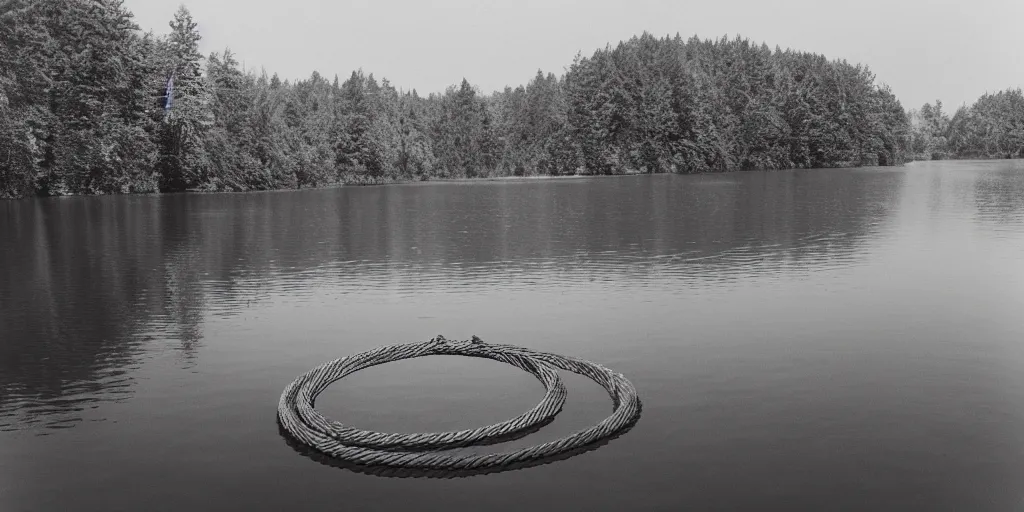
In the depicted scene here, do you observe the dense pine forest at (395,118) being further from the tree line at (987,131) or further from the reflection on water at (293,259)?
the reflection on water at (293,259)

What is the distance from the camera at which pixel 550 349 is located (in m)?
12.9

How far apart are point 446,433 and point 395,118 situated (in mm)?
109237

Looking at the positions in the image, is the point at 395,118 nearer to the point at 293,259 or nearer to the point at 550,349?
the point at 293,259

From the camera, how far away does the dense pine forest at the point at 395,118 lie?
63.7 metres

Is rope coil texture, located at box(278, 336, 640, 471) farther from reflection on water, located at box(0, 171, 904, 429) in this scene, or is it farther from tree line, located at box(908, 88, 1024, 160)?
tree line, located at box(908, 88, 1024, 160)

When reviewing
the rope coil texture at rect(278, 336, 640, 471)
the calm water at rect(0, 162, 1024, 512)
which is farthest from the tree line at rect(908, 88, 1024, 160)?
the rope coil texture at rect(278, 336, 640, 471)

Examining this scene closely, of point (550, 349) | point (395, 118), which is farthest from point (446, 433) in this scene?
point (395, 118)

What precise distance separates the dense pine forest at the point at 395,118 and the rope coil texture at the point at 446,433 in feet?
171

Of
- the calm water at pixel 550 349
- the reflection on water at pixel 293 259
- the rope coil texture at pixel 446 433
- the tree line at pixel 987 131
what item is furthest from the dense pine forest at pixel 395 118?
the rope coil texture at pixel 446 433

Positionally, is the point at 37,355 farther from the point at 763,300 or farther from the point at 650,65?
the point at 650,65

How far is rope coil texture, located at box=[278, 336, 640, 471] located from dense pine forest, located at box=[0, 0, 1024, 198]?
5216 cm

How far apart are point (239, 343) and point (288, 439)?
4.87 metres

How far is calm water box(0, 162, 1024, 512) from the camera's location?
7863 mm

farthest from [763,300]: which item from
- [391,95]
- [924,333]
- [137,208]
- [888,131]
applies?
[888,131]
